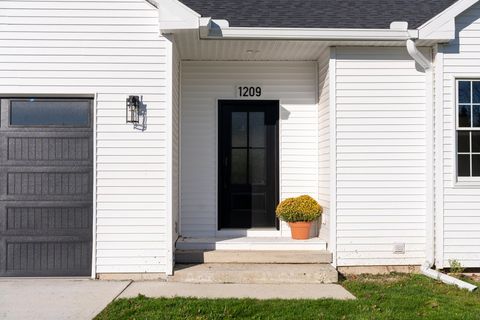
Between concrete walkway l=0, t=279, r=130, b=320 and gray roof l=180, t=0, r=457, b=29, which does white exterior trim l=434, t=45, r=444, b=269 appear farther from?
concrete walkway l=0, t=279, r=130, b=320

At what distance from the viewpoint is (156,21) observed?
6195 millimetres

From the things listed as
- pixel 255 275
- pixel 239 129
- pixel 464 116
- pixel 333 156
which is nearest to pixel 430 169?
pixel 464 116

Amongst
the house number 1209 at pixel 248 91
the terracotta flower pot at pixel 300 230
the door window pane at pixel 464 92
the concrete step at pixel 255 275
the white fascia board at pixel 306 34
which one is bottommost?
the concrete step at pixel 255 275

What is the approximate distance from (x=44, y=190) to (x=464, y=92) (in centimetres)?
575

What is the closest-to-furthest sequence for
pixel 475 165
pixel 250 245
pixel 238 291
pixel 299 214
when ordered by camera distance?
pixel 238 291 → pixel 475 165 → pixel 250 245 → pixel 299 214

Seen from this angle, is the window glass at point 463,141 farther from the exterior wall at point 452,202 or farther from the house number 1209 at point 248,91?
the house number 1209 at point 248,91

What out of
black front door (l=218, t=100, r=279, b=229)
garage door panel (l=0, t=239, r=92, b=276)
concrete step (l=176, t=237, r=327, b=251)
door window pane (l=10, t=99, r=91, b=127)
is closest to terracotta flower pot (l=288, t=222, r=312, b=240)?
concrete step (l=176, t=237, r=327, b=251)

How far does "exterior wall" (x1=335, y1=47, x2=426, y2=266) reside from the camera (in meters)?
6.60

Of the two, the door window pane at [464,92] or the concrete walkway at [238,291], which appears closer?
the concrete walkway at [238,291]

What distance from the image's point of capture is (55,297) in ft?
17.4

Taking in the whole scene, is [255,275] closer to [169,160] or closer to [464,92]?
[169,160]

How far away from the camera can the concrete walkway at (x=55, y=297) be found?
4723 mm

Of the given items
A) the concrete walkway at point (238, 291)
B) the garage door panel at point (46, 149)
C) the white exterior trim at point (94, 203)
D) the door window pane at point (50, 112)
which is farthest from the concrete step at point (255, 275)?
the door window pane at point (50, 112)

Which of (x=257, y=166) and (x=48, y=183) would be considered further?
(x=257, y=166)
